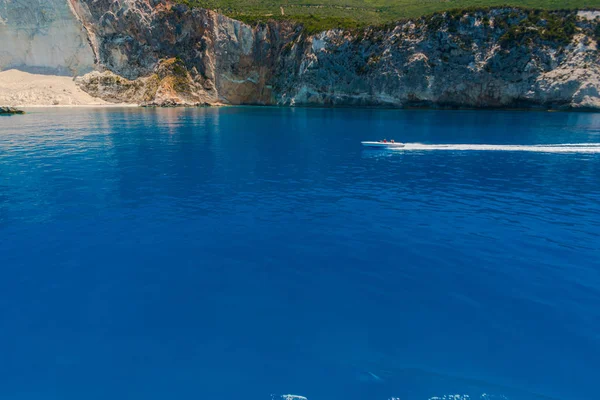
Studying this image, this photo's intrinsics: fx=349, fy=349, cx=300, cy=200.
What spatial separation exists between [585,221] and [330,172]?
16.0 metres

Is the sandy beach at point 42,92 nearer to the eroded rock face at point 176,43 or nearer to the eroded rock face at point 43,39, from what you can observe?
the eroded rock face at point 176,43

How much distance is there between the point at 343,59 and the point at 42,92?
8573 cm

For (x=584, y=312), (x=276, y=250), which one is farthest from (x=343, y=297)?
(x=584, y=312)

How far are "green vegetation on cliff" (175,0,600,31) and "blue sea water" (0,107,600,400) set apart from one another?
3379 inches

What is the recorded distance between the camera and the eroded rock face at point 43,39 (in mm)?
102250

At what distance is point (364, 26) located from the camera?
306ft

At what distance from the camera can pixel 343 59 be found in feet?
303

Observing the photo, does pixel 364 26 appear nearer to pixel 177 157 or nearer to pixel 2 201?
pixel 177 157

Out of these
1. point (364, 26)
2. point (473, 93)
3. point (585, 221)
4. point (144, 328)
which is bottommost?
point (144, 328)

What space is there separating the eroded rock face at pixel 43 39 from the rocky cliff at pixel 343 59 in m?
3.73

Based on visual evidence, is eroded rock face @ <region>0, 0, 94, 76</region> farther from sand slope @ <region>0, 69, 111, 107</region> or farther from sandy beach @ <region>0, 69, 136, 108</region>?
sandy beach @ <region>0, 69, 136, 108</region>

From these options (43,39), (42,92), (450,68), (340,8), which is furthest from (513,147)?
(43,39)

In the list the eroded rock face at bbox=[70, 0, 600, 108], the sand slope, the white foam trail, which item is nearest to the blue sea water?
the white foam trail

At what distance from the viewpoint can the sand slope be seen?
318ft
